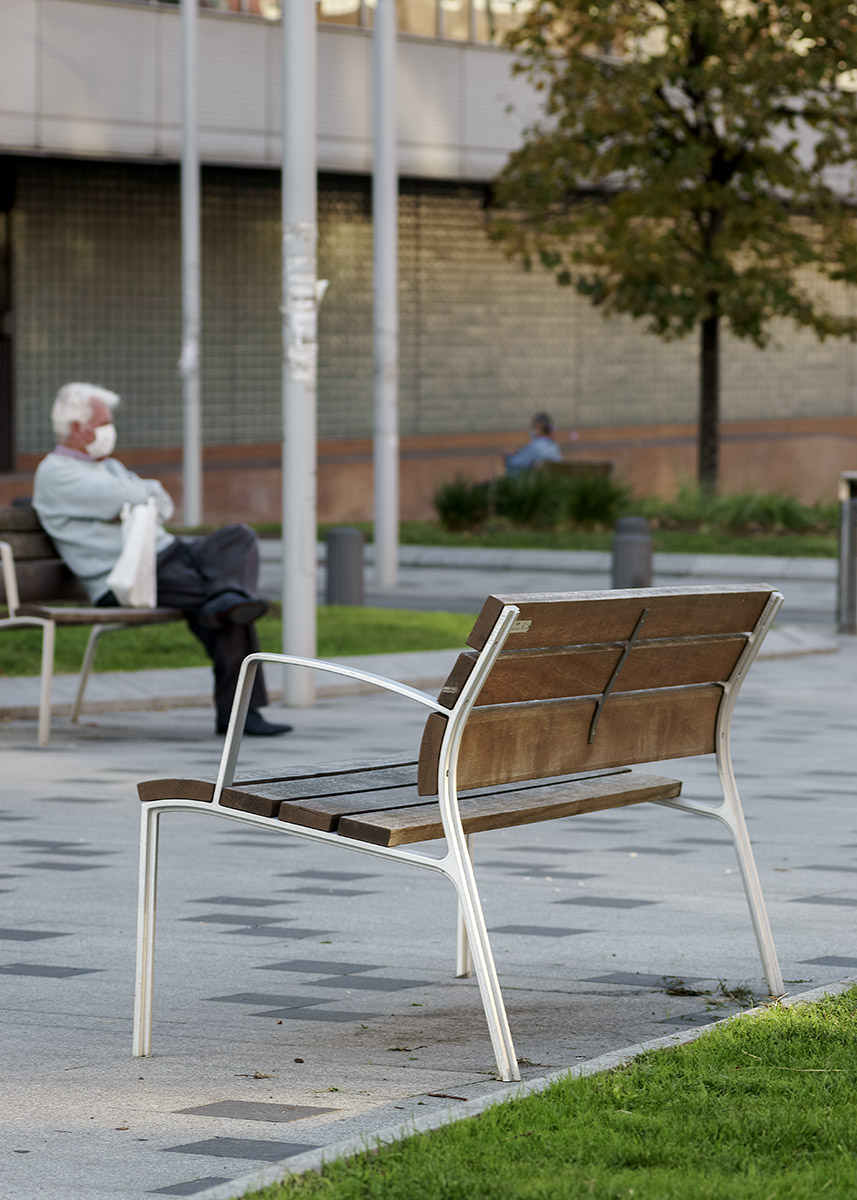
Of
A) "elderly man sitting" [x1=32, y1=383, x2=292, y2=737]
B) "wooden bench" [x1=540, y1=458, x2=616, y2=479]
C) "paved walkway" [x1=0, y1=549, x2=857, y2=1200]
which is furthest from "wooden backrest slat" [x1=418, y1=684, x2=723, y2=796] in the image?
"wooden bench" [x1=540, y1=458, x2=616, y2=479]

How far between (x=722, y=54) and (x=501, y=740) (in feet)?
79.0

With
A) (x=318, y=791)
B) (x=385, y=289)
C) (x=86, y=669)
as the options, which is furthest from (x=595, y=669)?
(x=385, y=289)

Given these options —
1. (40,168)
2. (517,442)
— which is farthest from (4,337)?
(517,442)

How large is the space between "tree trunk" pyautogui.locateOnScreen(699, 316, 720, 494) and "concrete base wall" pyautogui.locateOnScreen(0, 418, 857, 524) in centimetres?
37

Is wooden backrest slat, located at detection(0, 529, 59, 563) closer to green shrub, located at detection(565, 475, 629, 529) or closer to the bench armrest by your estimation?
the bench armrest

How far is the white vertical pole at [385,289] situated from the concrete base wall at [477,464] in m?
7.98

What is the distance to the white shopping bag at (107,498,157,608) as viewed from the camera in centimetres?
1098

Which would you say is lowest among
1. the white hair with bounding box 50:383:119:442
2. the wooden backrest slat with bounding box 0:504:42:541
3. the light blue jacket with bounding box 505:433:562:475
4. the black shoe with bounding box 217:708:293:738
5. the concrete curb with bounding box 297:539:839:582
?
→ the concrete curb with bounding box 297:539:839:582

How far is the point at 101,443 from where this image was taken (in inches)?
442

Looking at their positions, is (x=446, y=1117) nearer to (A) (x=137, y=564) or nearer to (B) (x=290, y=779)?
(B) (x=290, y=779)

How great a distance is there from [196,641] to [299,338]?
3.26 metres

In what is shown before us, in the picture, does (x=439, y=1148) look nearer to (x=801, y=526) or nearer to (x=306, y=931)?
(x=306, y=931)

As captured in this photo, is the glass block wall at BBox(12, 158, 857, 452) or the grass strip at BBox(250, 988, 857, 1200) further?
the glass block wall at BBox(12, 158, 857, 452)

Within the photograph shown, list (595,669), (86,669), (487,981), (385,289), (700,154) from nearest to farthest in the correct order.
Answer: (487,981) < (595,669) < (86,669) < (385,289) < (700,154)
